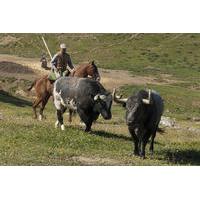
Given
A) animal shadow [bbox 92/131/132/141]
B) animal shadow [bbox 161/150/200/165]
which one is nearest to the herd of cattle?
animal shadow [bbox 92/131/132/141]

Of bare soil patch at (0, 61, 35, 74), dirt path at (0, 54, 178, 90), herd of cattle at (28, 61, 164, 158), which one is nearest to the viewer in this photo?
herd of cattle at (28, 61, 164, 158)

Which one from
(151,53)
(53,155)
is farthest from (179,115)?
(151,53)

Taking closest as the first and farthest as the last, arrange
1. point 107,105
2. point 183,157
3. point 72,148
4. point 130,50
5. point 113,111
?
point 72,148 → point 183,157 → point 107,105 → point 113,111 → point 130,50

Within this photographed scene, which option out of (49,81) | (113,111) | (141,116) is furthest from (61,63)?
(113,111)

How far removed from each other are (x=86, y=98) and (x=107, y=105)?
3.74 ft

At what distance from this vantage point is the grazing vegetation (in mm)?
20609

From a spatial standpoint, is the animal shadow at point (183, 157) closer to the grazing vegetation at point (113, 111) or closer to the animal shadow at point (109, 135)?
the grazing vegetation at point (113, 111)

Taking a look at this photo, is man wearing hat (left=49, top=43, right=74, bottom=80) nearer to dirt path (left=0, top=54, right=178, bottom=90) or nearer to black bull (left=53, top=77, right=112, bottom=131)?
black bull (left=53, top=77, right=112, bottom=131)

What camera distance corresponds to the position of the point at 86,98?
23.9 meters

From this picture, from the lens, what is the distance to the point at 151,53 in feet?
291

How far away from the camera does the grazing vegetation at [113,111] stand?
811 inches

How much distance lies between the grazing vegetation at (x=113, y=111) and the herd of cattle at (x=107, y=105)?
750 mm

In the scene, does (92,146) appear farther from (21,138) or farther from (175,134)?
(175,134)

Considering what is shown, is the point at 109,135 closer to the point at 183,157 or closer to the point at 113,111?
the point at 183,157
